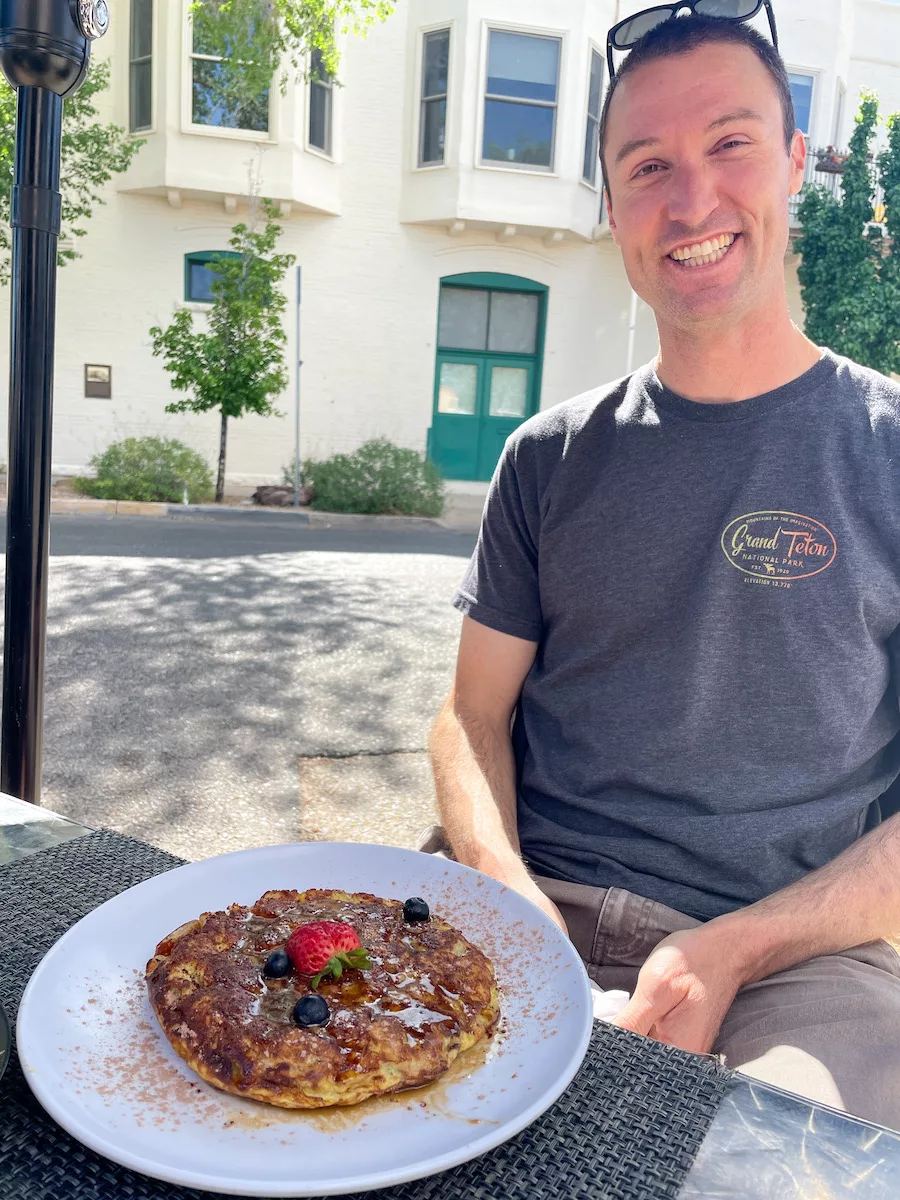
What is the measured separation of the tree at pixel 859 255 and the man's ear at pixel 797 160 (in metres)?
16.0

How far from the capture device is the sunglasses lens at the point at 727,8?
1.81 meters

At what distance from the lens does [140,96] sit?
1593 cm

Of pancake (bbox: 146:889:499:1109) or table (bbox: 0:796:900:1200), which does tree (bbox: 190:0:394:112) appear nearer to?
pancake (bbox: 146:889:499:1109)

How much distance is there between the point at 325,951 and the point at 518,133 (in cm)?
1798

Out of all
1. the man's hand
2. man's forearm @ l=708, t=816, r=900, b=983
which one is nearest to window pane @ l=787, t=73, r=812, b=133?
man's forearm @ l=708, t=816, r=900, b=983

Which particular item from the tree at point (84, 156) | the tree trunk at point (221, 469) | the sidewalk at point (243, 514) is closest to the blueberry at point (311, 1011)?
the sidewalk at point (243, 514)

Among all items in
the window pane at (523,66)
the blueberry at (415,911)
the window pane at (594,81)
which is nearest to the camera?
the blueberry at (415,911)

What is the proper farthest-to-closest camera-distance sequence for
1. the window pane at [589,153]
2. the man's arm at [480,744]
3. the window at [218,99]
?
the window pane at [589,153]
the window at [218,99]
the man's arm at [480,744]

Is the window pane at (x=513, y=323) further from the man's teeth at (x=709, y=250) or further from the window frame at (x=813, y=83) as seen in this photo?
the man's teeth at (x=709, y=250)

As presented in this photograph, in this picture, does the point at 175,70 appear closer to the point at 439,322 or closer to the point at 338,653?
the point at 439,322

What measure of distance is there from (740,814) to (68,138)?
1600 centimetres

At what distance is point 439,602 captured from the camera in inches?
286

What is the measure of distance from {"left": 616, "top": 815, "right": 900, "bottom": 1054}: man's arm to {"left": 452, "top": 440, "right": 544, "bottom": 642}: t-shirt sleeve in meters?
0.66

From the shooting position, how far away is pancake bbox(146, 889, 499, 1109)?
0.84 metres
